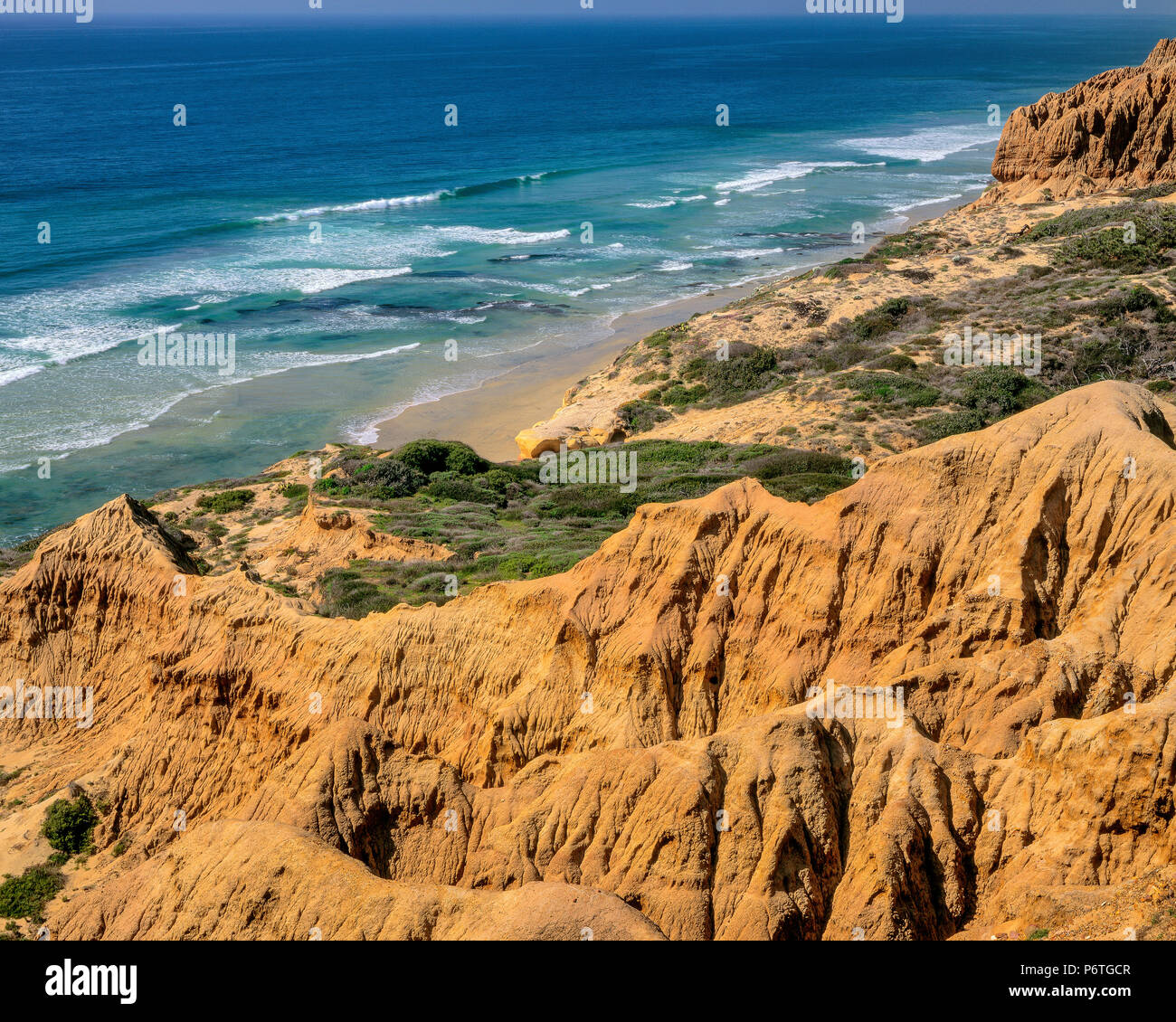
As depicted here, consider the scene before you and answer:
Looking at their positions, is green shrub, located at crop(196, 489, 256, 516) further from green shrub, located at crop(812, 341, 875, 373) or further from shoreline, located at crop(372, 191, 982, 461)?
green shrub, located at crop(812, 341, 875, 373)

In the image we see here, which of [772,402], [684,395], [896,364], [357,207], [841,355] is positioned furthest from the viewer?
[357,207]

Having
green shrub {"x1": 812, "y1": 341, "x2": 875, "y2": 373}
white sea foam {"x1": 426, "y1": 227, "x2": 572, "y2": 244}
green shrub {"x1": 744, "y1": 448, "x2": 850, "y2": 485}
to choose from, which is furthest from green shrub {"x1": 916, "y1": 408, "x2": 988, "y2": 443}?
white sea foam {"x1": 426, "y1": 227, "x2": 572, "y2": 244}

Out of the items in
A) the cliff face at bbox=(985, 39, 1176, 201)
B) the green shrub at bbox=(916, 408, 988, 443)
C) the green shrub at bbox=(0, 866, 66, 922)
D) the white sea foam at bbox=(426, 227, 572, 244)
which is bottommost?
the green shrub at bbox=(0, 866, 66, 922)

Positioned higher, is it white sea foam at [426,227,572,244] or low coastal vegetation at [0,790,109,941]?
white sea foam at [426,227,572,244]

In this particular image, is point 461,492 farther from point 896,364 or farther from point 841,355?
point 841,355

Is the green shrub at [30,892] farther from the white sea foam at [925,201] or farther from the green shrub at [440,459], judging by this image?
the white sea foam at [925,201]

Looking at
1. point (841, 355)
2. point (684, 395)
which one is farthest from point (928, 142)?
point (684, 395)

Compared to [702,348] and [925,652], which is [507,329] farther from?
[925,652]
